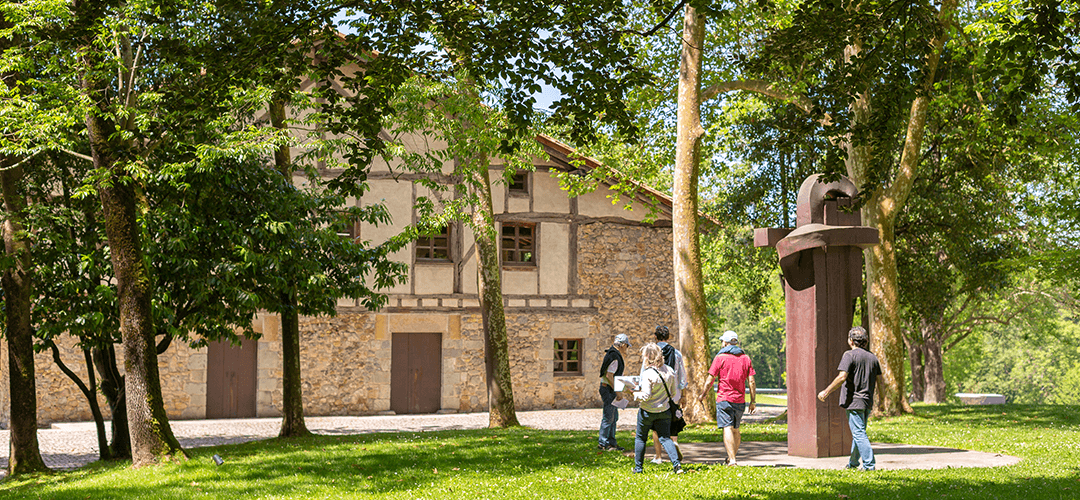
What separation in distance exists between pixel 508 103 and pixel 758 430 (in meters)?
8.88

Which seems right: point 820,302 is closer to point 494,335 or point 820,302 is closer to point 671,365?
point 671,365

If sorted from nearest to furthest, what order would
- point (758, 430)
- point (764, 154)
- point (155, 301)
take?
point (155, 301) < point (758, 430) < point (764, 154)

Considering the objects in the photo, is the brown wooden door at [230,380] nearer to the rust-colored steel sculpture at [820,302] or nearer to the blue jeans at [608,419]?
the blue jeans at [608,419]

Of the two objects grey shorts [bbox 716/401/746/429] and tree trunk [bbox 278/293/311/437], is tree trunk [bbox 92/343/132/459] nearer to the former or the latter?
tree trunk [bbox 278/293/311/437]

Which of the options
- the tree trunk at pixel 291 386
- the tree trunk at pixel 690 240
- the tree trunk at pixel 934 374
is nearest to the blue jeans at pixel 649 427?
the tree trunk at pixel 690 240

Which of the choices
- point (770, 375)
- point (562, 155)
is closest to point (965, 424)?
point (562, 155)

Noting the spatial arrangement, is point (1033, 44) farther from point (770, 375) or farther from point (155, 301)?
point (770, 375)

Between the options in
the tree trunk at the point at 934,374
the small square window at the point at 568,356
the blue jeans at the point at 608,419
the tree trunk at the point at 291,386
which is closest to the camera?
the blue jeans at the point at 608,419

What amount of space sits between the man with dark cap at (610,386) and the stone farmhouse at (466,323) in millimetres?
10708

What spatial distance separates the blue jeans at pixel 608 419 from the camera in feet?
32.9

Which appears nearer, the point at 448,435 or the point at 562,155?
the point at 448,435

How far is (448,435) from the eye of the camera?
43.9 feet

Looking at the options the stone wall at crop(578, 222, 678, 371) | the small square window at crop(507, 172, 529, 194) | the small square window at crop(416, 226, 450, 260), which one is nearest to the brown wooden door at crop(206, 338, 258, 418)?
the small square window at crop(416, 226, 450, 260)

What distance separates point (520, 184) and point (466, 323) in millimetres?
3901
